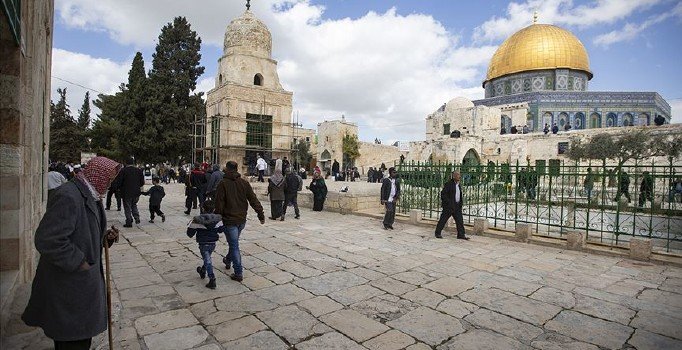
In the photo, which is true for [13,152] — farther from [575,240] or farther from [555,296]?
[575,240]

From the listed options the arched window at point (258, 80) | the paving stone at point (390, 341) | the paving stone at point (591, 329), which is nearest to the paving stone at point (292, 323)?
the paving stone at point (390, 341)

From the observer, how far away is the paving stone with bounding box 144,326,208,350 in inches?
117

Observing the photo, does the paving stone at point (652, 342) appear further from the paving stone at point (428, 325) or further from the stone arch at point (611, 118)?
the stone arch at point (611, 118)

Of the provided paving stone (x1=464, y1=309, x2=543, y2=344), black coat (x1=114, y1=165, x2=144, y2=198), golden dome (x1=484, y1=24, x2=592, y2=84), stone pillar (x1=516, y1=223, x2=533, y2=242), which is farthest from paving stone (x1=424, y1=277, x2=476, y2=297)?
golden dome (x1=484, y1=24, x2=592, y2=84)

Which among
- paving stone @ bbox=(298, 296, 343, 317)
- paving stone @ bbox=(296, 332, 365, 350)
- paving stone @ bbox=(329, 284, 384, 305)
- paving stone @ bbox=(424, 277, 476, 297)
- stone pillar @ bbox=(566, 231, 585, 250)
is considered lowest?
paving stone @ bbox=(296, 332, 365, 350)

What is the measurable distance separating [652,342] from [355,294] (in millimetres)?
2902

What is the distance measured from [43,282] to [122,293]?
2.19 metres

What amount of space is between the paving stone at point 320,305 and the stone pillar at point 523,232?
5270mm

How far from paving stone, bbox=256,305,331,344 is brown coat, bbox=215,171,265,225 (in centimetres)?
145

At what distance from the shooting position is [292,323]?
3.46 m

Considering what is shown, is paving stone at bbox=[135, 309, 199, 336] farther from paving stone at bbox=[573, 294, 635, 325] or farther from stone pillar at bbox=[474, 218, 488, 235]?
stone pillar at bbox=[474, 218, 488, 235]

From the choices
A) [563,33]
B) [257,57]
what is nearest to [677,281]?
[257,57]

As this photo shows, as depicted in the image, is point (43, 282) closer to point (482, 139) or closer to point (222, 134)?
point (222, 134)

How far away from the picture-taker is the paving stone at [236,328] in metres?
3.16
